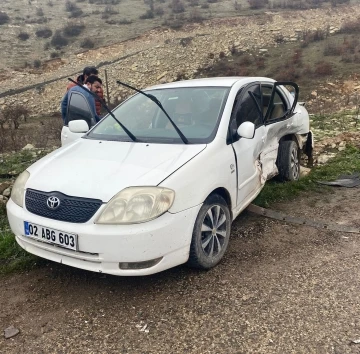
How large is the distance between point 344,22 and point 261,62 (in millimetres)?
11685

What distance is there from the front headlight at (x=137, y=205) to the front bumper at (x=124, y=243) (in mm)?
43

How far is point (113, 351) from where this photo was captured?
2625 millimetres

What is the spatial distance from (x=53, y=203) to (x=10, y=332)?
91 cm

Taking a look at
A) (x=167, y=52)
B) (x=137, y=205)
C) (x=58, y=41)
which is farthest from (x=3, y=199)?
(x=58, y=41)

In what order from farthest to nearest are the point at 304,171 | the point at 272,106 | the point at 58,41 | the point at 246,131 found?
1. the point at 58,41
2. the point at 304,171
3. the point at 272,106
4. the point at 246,131

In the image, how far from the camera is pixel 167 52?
28.9m

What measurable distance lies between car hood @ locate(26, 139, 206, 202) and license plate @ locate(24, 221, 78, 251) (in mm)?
285

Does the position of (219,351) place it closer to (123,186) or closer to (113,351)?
(113,351)

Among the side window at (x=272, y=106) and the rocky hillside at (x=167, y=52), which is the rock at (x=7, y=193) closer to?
the side window at (x=272, y=106)

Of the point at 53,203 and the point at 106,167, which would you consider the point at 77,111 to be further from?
the point at 53,203

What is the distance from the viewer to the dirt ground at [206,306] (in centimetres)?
268

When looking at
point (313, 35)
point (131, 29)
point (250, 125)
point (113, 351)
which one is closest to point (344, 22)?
point (313, 35)

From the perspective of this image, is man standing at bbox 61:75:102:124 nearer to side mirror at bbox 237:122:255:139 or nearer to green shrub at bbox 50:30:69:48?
side mirror at bbox 237:122:255:139

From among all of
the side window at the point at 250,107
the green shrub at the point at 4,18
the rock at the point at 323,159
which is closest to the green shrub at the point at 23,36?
the green shrub at the point at 4,18
